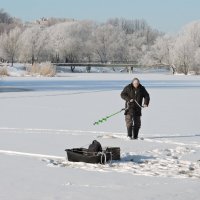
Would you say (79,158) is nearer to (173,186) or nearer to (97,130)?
(173,186)

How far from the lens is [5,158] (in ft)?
33.7

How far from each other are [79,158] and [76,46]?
327 ft

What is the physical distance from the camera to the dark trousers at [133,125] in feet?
43.0

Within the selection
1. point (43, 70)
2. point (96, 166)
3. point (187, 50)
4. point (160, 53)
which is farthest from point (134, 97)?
point (160, 53)

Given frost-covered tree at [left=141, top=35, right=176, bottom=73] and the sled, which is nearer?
the sled

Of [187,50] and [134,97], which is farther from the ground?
[187,50]

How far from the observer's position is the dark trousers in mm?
13102

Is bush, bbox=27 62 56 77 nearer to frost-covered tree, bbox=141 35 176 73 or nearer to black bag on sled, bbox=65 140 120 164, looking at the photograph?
frost-covered tree, bbox=141 35 176 73

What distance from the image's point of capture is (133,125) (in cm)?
1319

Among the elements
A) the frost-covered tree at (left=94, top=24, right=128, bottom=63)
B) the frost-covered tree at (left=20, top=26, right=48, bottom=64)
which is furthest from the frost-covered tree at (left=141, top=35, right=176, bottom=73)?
the frost-covered tree at (left=20, top=26, right=48, bottom=64)

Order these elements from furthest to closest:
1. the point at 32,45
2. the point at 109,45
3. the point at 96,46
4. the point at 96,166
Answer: the point at 109,45 < the point at 96,46 < the point at 32,45 < the point at 96,166

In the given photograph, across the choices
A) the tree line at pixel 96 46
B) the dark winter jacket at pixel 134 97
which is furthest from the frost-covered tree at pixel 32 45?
the dark winter jacket at pixel 134 97

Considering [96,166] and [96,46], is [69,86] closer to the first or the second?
[96,166]

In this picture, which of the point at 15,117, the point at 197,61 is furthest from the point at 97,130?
the point at 197,61
